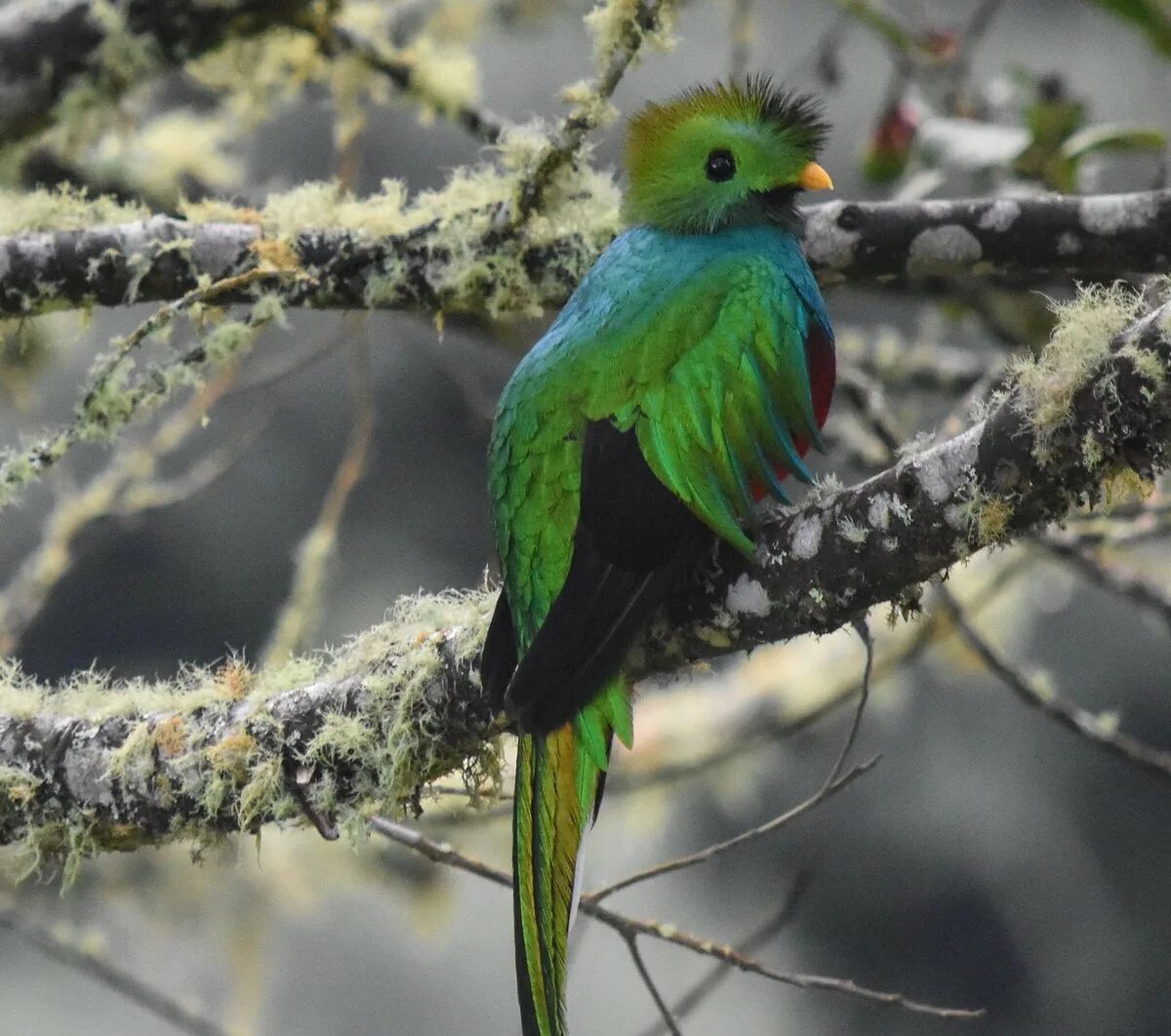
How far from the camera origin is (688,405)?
1860 millimetres

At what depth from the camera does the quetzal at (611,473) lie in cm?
173

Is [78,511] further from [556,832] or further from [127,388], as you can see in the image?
[556,832]

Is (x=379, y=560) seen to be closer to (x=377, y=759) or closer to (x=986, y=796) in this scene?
(x=986, y=796)

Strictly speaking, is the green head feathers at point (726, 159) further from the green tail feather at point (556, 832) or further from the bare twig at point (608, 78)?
the green tail feather at point (556, 832)

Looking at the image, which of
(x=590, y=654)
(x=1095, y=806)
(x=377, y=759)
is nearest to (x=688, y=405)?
(x=590, y=654)

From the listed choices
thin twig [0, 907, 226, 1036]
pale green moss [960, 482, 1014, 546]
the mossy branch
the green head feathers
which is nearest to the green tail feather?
the mossy branch

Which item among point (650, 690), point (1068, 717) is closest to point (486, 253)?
point (1068, 717)

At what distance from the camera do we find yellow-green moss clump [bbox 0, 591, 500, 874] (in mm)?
1942

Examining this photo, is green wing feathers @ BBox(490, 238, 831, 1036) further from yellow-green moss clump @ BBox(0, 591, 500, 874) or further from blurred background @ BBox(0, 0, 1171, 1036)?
blurred background @ BBox(0, 0, 1171, 1036)

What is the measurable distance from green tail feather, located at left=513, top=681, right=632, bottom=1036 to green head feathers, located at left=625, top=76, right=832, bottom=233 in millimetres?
809

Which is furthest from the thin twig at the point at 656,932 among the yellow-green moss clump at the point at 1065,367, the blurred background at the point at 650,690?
the blurred background at the point at 650,690

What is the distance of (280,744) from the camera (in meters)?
1.98

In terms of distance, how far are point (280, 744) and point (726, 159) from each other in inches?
42.0

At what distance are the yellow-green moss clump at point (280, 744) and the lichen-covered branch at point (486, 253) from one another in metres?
0.58
